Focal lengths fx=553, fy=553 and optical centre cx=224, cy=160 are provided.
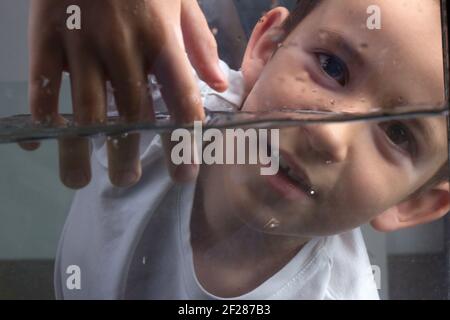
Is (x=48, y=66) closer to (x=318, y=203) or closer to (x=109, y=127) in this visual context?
(x=109, y=127)

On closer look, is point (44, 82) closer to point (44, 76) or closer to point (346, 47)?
point (44, 76)

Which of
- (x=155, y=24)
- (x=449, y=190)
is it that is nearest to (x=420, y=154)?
(x=449, y=190)

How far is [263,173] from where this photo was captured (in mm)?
385

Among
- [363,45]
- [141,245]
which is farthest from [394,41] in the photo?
[141,245]

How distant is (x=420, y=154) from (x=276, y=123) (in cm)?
11

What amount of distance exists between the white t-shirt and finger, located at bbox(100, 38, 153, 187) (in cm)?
1

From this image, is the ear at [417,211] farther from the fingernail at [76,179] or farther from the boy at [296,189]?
the fingernail at [76,179]

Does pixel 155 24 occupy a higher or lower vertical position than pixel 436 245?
higher

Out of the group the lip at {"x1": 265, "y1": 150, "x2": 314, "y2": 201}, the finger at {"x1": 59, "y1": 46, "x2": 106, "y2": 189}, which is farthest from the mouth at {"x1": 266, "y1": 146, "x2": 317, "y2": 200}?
the finger at {"x1": 59, "y1": 46, "x2": 106, "y2": 189}

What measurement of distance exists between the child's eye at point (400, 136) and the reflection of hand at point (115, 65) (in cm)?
→ 12

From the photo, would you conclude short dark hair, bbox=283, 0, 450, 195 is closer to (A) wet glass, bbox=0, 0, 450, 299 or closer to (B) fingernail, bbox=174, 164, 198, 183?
(A) wet glass, bbox=0, 0, 450, 299

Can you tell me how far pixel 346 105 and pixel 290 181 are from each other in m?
0.07
